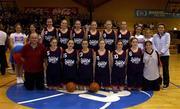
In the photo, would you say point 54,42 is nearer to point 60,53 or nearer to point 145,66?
point 60,53

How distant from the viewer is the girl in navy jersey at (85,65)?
6.07 meters

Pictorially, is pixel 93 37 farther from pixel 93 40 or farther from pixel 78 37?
pixel 78 37

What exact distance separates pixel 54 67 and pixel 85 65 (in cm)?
58

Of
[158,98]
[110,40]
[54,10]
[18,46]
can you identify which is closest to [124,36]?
[110,40]

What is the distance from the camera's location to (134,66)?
20.0 ft

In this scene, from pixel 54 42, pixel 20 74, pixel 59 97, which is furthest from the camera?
pixel 20 74

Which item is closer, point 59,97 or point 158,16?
point 59,97

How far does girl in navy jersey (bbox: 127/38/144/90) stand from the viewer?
610 cm

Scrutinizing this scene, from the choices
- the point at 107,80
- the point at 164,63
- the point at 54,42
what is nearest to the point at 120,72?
the point at 107,80

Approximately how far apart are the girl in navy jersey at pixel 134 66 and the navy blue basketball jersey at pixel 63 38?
119cm

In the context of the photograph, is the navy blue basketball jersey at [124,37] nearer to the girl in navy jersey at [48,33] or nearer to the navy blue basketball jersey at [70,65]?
the navy blue basketball jersey at [70,65]

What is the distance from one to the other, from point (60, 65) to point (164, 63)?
6.46ft

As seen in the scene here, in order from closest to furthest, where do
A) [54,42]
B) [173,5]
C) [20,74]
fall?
[54,42] < [20,74] < [173,5]

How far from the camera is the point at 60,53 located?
612 centimetres
